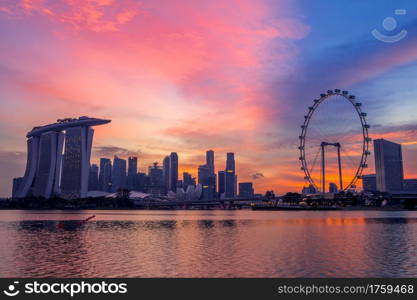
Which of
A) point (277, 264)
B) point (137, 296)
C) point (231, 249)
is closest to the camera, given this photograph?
point (137, 296)

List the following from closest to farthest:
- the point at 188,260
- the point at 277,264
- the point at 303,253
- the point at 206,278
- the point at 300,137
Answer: the point at 206,278
the point at 277,264
the point at 188,260
the point at 303,253
the point at 300,137

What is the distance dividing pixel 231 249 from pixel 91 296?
83.0 ft

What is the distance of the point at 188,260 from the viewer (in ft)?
129

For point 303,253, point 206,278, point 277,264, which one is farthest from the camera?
point 303,253

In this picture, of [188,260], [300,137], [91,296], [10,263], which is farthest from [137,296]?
[300,137]

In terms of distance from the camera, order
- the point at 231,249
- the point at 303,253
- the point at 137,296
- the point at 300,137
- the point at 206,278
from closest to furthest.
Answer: the point at 137,296 < the point at 206,278 < the point at 303,253 < the point at 231,249 < the point at 300,137

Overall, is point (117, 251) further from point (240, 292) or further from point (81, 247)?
point (240, 292)

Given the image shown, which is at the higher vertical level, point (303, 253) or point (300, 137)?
point (300, 137)

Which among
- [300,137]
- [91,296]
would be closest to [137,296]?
[91,296]

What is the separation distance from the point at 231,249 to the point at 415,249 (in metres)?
19.6

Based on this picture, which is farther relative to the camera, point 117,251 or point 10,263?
point 117,251

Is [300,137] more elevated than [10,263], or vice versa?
[300,137]

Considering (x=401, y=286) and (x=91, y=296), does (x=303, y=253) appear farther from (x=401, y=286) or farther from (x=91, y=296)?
(x=91, y=296)

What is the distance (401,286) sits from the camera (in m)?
26.7
